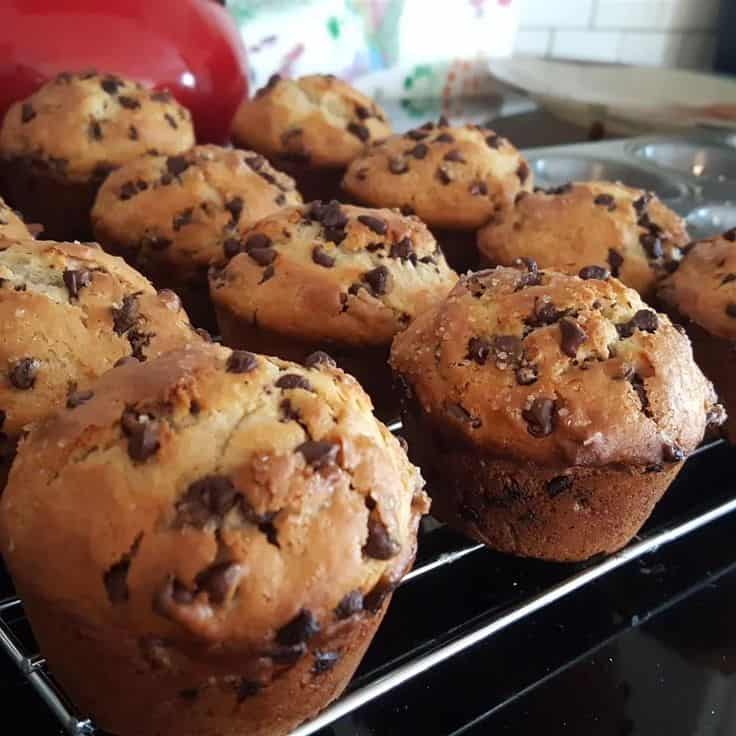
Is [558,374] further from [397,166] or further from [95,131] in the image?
[95,131]

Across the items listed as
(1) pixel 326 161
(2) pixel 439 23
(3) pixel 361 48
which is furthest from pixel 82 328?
(2) pixel 439 23

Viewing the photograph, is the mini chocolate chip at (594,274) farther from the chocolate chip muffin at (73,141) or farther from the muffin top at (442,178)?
the chocolate chip muffin at (73,141)

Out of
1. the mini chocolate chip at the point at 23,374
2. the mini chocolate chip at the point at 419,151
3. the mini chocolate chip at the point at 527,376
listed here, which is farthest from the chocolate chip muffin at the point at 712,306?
the mini chocolate chip at the point at 23,374

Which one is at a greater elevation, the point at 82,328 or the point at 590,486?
the point at 82,328

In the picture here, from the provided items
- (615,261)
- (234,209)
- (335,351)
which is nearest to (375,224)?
(335,351)

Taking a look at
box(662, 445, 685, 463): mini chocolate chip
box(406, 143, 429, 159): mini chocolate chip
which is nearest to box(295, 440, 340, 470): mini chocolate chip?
box(662, 445, 685, 463): mini chocolate chip

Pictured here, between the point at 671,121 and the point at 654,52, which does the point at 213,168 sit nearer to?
the point at 671,121
